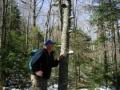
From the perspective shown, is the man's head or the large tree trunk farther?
the large tree trunk

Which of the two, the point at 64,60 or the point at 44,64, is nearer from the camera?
the point at 44,64

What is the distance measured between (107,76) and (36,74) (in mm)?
13112

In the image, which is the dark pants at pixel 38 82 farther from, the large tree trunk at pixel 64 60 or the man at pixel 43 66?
the large tree trunk at pixel 64 60

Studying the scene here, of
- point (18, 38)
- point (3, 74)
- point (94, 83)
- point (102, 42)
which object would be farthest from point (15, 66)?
point (102, 42)

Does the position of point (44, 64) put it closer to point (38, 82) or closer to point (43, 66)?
point (43, 66)

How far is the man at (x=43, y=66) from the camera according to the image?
750 cm

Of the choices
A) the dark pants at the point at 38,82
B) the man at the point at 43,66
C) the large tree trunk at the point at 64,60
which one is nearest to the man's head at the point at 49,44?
the man at the point at 43,66

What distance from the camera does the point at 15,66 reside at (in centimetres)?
1942

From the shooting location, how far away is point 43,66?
298 inches

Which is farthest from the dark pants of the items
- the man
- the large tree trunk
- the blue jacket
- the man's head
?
the man's head

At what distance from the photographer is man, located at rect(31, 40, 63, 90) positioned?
750 centimetres

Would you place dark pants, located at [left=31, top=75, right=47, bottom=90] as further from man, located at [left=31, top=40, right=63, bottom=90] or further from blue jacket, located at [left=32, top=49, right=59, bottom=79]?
blue jacket, located at [left=32, top=49, right=59, bottom=79]

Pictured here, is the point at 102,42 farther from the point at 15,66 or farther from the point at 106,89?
the point at 15,66

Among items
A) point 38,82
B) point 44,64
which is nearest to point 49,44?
point 44,64
